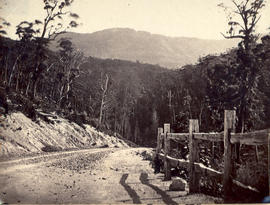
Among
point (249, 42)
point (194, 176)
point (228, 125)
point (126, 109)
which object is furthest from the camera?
point (126, 109)

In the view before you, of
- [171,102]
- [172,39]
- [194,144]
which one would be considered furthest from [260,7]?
[172,39]

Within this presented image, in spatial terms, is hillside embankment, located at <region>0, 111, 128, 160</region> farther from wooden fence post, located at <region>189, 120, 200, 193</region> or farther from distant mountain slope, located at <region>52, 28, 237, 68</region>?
distant mountain slope, located at <region>52, 28, 237, 68</region>

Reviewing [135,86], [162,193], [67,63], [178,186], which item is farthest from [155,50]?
[162,193]

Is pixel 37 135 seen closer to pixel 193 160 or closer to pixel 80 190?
pixel 80 190

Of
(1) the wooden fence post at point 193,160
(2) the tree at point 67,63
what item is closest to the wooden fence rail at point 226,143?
(1) the wooden fence post at point 193,160

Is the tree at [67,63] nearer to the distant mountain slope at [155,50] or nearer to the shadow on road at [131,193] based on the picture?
the distant mountain slope at [155,50]

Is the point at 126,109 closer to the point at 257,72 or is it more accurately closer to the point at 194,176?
the point at 257,72

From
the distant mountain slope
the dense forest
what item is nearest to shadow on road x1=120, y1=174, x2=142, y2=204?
the dense forest

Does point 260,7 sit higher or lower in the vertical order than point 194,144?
higher

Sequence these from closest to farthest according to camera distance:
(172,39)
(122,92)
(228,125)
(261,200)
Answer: (261,200)
(228,125)
(122,92)
(172,39)
